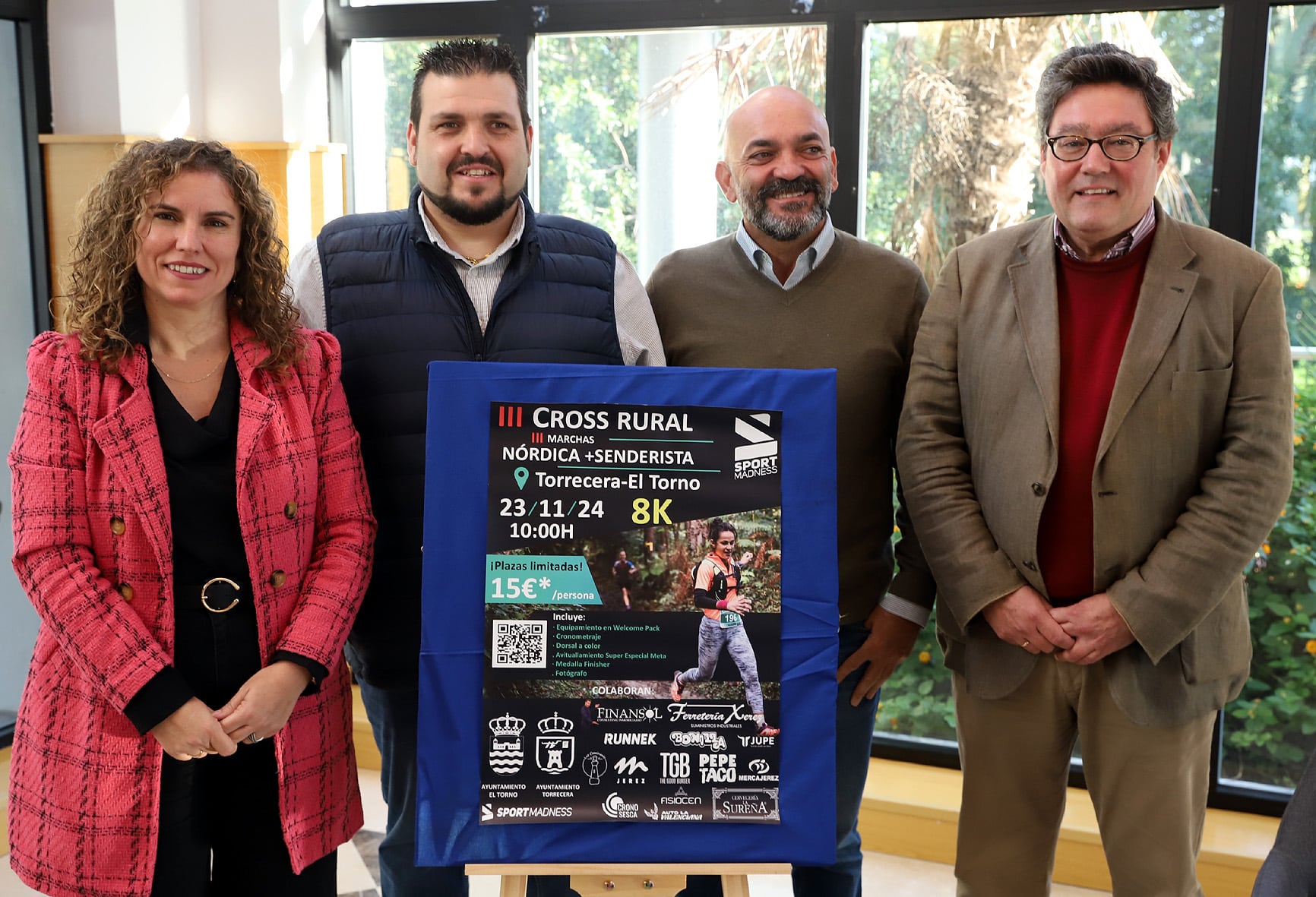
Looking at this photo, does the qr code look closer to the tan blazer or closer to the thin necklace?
the thin necklace

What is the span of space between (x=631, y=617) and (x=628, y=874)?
15.1 inches

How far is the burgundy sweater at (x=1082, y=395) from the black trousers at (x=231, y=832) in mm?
1373

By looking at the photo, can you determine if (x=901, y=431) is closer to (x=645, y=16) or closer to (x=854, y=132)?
(x=854, y=132)

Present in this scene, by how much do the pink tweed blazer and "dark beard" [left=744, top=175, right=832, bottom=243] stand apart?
3.10ft

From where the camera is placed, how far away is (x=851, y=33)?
3.24 metres

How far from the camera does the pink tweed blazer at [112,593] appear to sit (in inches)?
67.2

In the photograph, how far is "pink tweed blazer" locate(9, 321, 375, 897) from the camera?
171 cm

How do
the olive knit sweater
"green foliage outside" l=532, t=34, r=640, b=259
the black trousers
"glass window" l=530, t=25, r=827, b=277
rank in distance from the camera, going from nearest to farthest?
the black trousers < the olive knit sweater < "glass window" l=530, t=25, r=827, b=277 < "green foliage outside" l=532, t=34, r=640, b=259

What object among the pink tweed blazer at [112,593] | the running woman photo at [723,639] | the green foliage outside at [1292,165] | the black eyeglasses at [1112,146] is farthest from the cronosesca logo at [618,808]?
the green foliage outside at [1292,165]

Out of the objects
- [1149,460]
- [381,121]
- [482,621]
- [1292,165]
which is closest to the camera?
[482,621]

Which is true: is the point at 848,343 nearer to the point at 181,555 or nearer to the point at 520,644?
the point at 520,644

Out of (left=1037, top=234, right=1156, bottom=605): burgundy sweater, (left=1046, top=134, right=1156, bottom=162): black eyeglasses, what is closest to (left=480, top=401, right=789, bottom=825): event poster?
(left=1037, top=234, right=1156, bottom=605): burgundy sweater

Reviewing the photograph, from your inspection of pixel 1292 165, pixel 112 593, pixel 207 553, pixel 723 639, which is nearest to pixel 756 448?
pixel 723 639

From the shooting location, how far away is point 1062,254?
210 centimetres
